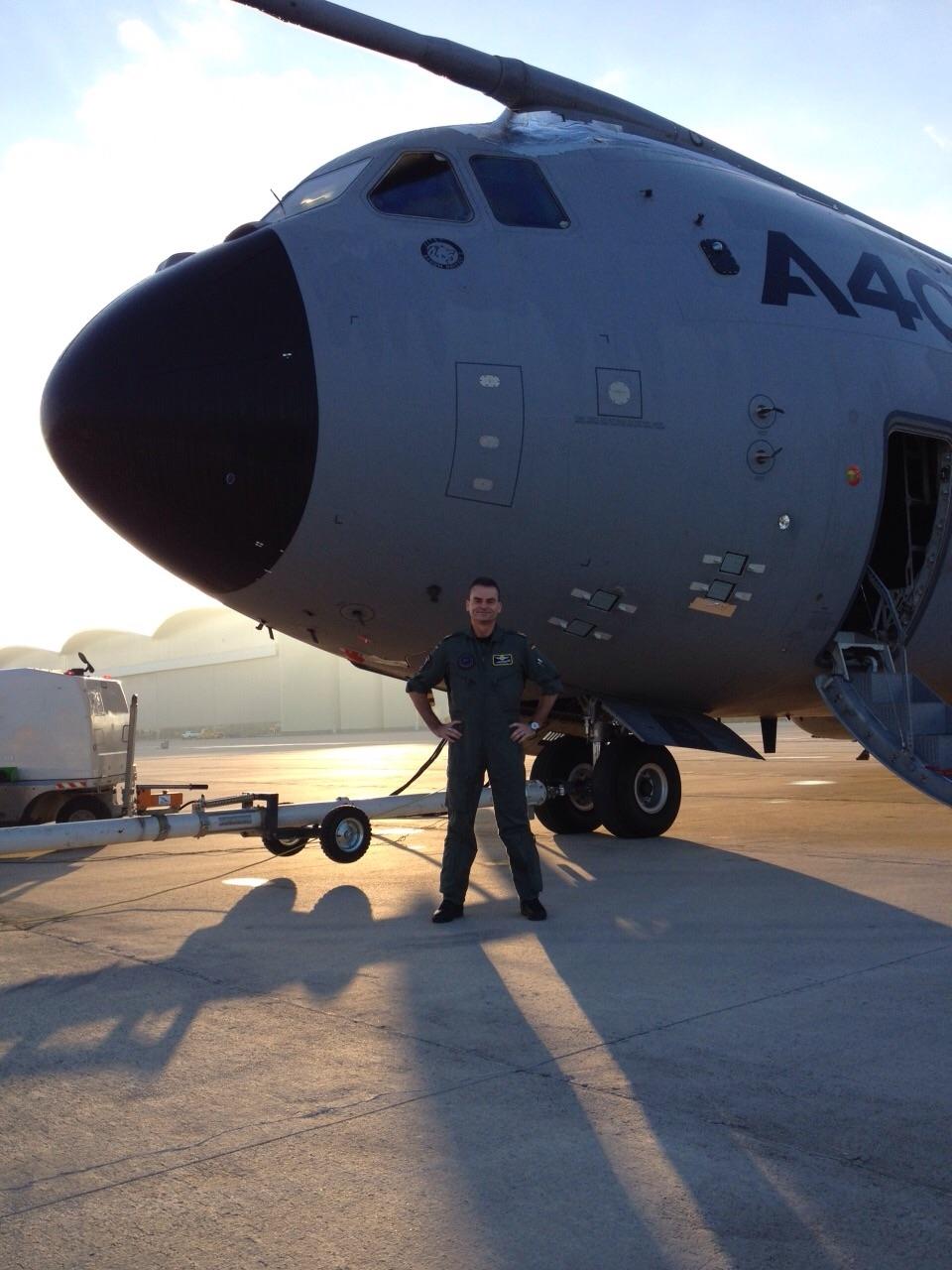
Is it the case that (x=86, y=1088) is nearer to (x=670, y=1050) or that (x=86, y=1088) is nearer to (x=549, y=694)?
(x=670, y=1050)

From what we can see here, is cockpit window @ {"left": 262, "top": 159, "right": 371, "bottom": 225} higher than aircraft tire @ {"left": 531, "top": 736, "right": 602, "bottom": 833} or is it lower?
higher

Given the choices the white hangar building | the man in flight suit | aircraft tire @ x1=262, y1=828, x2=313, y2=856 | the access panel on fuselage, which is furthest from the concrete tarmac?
the white hangar building

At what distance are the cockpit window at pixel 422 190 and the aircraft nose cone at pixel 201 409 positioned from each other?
97 cm

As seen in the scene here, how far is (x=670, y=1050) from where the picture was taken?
4.10 metres

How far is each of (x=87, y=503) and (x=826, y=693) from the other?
578 cm

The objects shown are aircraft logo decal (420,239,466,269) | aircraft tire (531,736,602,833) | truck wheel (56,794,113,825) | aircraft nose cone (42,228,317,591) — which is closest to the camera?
aircraft nose cone (42,228,317,591)

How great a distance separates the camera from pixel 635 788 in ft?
34.3

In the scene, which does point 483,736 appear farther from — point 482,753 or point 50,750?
point 50,750

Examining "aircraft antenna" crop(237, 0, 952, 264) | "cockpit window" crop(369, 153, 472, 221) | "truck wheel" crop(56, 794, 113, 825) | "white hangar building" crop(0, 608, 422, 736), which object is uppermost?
"aircraft antenna" crop(237, 0, 952, 264)

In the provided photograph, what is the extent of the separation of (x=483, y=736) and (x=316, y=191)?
4.55m

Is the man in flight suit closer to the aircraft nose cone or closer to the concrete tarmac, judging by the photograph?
the concrete tarmac

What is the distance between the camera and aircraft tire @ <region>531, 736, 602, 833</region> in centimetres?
1112

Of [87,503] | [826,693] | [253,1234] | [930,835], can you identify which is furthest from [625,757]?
[253,1234]

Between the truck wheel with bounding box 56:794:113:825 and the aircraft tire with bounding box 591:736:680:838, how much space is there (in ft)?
17.0
